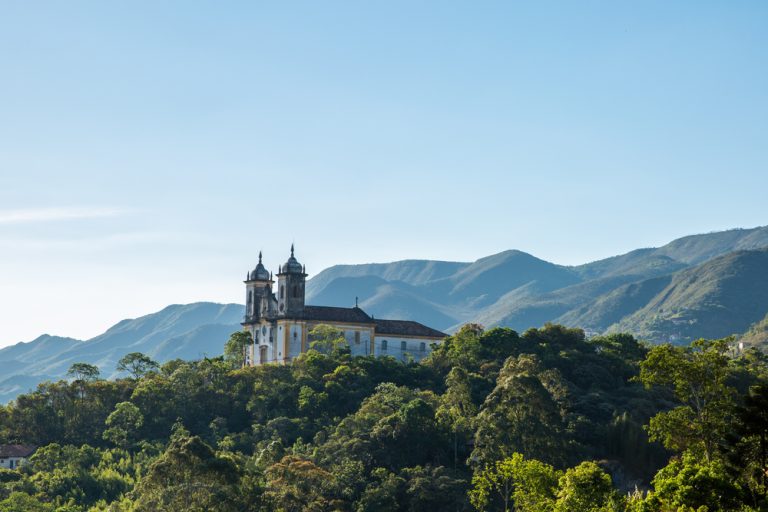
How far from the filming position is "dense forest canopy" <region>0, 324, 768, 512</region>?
5709 centimetres

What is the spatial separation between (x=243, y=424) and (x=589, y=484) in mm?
49932

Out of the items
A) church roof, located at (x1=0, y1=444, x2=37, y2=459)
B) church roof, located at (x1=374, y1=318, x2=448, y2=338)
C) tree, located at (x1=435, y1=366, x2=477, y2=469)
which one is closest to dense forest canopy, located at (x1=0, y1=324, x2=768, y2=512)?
tree, located at (x1=435, y1=366, x2=477, y2=469)

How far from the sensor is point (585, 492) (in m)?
55.8

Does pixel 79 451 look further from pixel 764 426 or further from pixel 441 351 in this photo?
pixel 764 426

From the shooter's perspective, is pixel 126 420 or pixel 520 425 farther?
pixel 126 420

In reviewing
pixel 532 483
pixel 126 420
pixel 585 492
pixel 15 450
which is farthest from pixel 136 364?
pixel 585 492

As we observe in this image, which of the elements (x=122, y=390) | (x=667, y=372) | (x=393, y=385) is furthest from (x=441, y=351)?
(x=667, y=372)

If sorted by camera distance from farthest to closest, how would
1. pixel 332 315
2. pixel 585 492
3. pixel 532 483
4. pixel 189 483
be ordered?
pixel 332 315 → pixel 189 483 → pixel 532 483 → pixel 585 492

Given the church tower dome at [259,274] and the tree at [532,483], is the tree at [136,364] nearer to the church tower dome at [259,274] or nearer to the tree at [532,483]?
the church tower dome at [259,274]

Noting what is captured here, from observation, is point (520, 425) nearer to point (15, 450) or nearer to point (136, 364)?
point (15, 450)

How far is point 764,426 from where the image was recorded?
4950 cm

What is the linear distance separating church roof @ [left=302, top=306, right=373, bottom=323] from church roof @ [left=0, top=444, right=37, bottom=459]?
108ft

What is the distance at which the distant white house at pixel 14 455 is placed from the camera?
94.7m

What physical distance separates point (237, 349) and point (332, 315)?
1070cm
